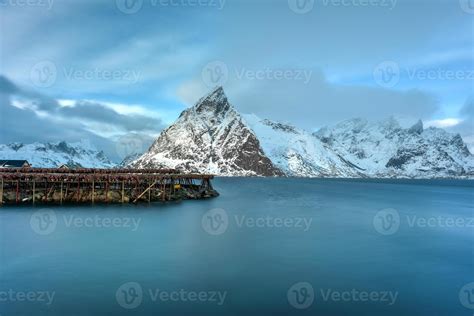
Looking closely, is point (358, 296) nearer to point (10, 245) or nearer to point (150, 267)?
point (150, 267)

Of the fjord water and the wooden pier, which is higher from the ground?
the wooden pier

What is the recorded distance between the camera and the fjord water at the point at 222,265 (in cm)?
2656

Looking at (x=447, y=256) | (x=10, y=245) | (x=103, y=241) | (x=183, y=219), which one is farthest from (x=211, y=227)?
(x=447, y=256)

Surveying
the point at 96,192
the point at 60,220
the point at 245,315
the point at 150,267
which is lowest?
the point at 245,315

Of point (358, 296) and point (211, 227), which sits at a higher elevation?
point (211, 227)

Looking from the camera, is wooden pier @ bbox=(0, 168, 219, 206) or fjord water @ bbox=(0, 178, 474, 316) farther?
wooden pier @ bbox=(0, 168, 219, 206)

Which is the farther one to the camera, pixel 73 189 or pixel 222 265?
pixel 73 189

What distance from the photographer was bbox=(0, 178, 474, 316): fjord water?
26562mm

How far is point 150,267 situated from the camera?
35.0m

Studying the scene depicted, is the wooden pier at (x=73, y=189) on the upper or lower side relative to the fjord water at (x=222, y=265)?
upper

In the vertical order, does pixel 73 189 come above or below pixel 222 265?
above

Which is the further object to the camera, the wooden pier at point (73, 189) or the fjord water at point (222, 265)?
the wooden pier at point (73, 189)

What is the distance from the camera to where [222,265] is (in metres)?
36.1

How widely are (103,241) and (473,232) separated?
172 ft
